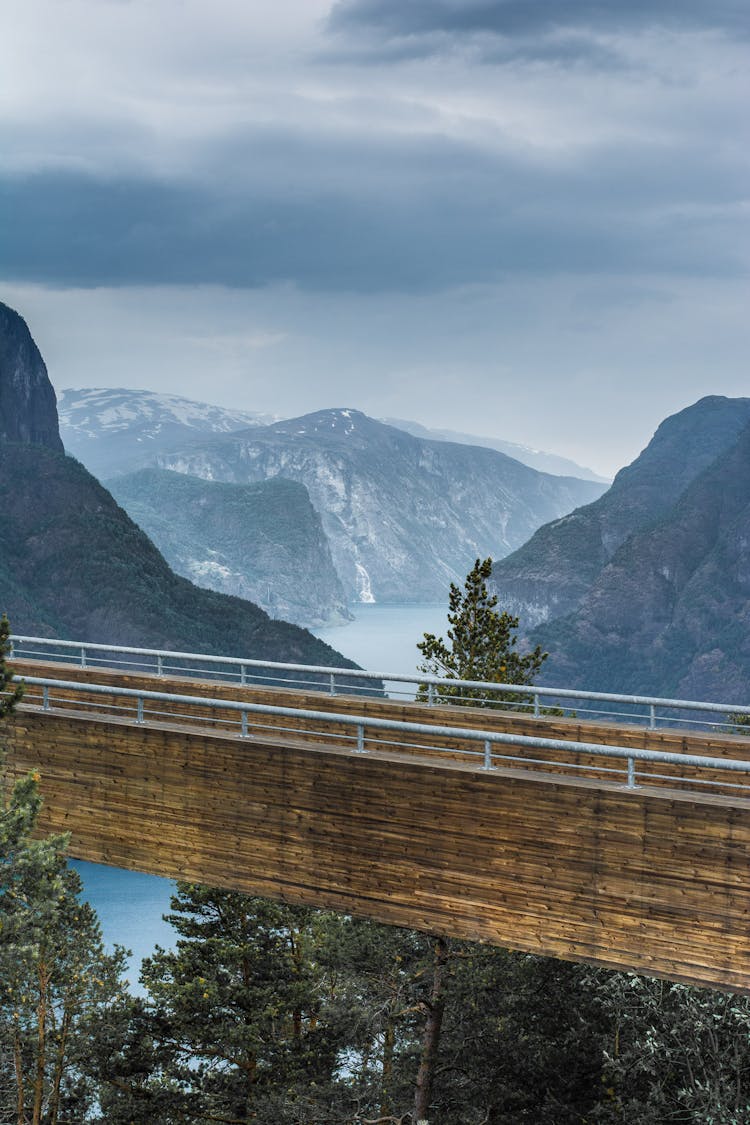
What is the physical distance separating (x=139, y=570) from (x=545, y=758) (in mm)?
132084

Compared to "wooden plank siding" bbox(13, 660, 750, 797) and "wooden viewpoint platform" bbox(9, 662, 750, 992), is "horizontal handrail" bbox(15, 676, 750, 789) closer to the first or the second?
"wooden viewpoint platform" bbox(9, 662, 750, 992)

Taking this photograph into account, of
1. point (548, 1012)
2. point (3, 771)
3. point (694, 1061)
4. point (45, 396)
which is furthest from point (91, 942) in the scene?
point (45, 396)

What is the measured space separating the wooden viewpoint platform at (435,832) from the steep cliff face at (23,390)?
6689 inches

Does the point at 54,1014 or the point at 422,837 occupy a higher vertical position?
the point at 422,837

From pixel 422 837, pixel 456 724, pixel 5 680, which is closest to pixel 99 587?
pixel 456 724

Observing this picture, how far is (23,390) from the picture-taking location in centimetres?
18438

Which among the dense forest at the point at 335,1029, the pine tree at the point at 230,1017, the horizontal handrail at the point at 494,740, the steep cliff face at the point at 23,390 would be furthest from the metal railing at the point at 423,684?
the steep cliff face at the point at 23,390

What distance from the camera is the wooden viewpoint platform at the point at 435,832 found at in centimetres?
891

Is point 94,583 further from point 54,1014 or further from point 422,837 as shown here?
point 422,837

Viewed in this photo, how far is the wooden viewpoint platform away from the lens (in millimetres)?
8914

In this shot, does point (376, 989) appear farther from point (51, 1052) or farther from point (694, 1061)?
point (51, 1052)

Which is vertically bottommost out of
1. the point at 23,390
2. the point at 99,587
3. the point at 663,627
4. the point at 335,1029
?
the point at 335,1029

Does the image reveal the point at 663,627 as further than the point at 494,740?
Yes

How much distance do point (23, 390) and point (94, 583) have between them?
192 feet
